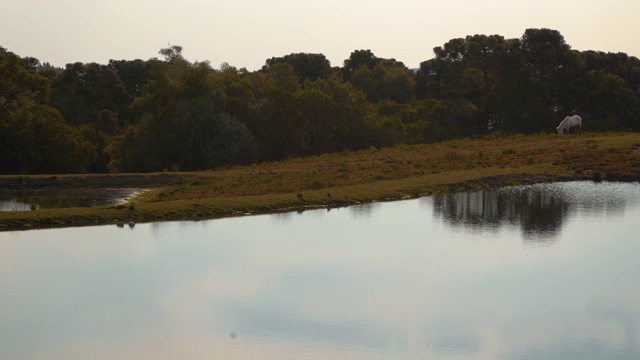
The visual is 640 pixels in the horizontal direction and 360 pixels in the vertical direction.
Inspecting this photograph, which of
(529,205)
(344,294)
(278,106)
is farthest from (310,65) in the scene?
(344,294)

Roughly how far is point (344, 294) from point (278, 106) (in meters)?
47.3

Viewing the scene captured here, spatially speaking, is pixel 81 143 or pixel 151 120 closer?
pixel 81 143

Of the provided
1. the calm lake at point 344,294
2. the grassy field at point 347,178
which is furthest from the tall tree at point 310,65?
the calm lake at point 344,294

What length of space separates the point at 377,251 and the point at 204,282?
23.0 ft

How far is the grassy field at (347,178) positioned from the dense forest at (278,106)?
809 cm

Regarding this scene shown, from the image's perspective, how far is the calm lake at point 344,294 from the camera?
64.1ft

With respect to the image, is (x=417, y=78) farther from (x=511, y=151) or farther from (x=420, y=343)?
(x=420, y=343)

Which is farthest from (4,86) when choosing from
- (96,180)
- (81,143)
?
(96,180)

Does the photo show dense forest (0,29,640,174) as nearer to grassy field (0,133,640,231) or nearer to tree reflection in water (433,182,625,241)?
grassy field (0,133,640,231)

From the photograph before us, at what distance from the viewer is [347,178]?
157 ft

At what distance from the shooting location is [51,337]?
19.9 metres

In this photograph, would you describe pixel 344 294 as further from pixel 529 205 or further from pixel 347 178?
pixel 347 178

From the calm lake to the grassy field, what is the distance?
189 centimetres

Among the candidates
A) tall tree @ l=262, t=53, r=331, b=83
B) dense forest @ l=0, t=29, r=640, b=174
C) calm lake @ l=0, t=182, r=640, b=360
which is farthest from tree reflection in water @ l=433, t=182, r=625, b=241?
tall tree @ l=262, t=53, r=331, b=83
